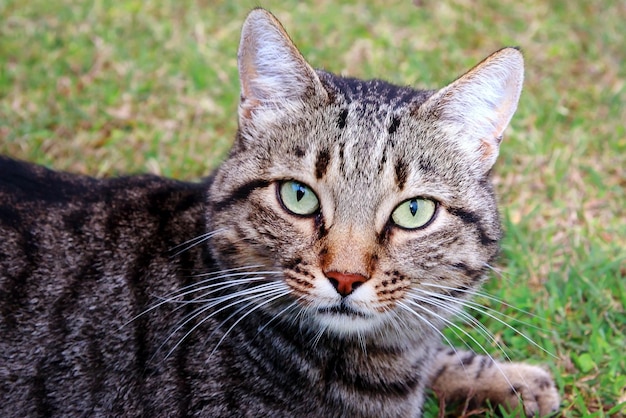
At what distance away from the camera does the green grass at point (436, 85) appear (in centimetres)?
363

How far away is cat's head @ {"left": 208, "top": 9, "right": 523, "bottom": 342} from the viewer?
248cm

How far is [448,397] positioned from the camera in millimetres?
3246

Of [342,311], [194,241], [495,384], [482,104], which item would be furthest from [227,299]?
[495,384]

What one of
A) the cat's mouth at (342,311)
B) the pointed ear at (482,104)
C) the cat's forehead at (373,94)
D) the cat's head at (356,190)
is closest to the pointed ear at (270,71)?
the cat's head at (356,190)

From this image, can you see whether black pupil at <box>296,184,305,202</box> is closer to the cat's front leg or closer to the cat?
the cat

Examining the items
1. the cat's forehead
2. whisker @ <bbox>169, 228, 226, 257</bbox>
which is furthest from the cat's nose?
the cat's forehead

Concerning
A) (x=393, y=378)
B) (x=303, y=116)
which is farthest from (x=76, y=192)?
(x=393, y=378)

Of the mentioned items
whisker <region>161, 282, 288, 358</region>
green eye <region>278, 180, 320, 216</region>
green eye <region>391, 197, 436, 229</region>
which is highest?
green eye <region>278, 180, 320, 216</region>

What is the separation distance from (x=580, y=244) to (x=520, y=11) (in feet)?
9.09

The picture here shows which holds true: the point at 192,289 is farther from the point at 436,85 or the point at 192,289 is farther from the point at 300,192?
the point at 436,85

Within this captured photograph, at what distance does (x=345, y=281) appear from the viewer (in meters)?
2.39

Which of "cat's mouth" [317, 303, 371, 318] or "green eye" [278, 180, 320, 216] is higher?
"green eye" [278, 180, 320, 216]

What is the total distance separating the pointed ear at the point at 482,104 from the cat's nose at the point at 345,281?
0.72 m

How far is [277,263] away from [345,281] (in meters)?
0.29
